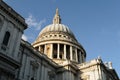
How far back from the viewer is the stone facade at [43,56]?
27.2m

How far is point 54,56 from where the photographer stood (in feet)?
185

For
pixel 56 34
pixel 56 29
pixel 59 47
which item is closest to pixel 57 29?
pixel 56 29

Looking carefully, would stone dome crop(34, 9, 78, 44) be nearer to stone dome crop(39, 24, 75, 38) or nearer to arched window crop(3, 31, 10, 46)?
stone dome crop(39, 24, 75, 38)

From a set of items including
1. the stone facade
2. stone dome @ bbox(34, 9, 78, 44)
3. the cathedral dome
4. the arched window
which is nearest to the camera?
the stone facade

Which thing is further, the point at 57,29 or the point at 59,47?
the point at 57,29

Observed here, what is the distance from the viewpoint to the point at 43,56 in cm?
3944

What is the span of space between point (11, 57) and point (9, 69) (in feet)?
5.15

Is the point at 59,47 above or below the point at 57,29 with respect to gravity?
below

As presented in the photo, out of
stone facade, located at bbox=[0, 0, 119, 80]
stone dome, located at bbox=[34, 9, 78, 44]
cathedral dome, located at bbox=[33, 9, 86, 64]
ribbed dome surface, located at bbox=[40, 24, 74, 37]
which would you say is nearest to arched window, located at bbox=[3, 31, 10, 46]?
stone facade, located at bbox=[0, 0, 119, 80]

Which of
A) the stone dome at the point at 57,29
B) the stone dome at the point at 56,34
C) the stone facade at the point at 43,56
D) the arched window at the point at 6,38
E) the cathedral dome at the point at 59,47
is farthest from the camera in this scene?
the stone dome at the point at 57,29

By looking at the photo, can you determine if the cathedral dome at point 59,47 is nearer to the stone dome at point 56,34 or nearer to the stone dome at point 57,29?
the stone dome at point 56,34

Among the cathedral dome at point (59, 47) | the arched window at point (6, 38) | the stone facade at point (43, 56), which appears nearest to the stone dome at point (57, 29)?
the stone facade at point (43, 56)

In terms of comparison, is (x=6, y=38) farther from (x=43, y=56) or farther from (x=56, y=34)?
(x=56, y=34)

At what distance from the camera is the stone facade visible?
27172 millimetres
